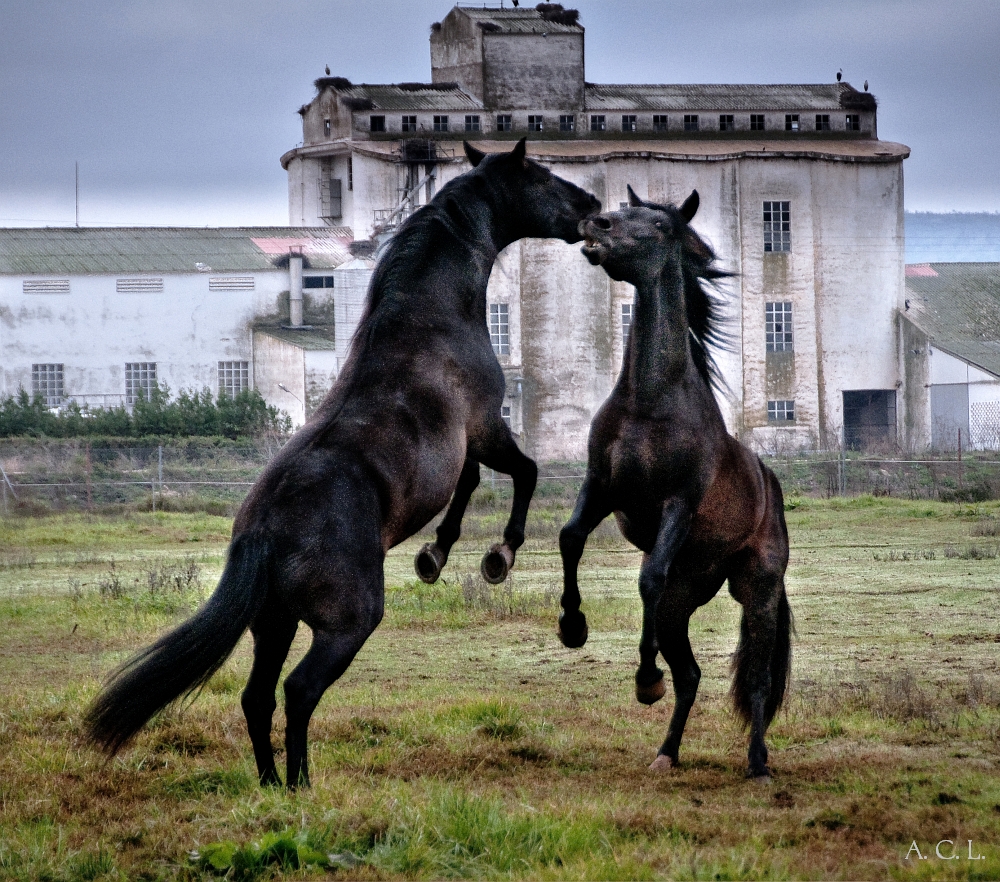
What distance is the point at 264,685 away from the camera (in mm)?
6055

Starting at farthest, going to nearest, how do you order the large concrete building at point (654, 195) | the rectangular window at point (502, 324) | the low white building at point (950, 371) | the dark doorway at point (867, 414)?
the dark doorway at point (867, 414) → the rectangular window at point (502, 324) → the large concrete building at point (654, 195) → the low white building at point (950, 371)

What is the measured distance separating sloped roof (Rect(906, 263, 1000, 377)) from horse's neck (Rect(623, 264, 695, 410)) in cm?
4164

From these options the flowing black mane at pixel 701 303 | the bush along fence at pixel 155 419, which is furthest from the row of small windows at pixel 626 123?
the flowing black mane at pixel 701 303

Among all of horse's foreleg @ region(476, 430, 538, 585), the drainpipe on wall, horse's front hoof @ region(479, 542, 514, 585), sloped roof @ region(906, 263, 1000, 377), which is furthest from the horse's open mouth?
sloped roof @ region(906, 263, 1000, 377)

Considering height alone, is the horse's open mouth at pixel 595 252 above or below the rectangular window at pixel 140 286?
below

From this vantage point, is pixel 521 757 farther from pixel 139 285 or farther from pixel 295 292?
pixel 139 285

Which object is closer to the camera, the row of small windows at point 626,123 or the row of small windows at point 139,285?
the row of small windows at point 139,285

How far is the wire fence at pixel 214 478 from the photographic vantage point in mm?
27750

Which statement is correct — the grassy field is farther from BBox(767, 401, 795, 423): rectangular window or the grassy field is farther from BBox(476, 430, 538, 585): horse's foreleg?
BBox(767, 401, 795, 423): rectangular window

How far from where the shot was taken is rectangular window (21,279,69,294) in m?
46.1

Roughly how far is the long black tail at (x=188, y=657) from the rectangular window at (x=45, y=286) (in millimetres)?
43216

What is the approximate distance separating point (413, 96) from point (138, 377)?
16.1m

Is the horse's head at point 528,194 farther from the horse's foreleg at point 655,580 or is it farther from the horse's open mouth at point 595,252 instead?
the horse's foreleg at point 655,580

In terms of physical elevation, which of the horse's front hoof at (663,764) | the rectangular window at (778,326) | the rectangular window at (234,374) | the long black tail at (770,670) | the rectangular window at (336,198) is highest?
the rectangular window at (336,198)
